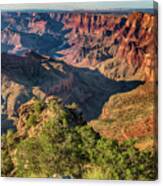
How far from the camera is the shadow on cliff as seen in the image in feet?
12.4

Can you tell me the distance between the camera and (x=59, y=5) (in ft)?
12.5

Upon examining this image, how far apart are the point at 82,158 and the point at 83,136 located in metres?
0.11

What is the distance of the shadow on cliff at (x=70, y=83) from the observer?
378cm

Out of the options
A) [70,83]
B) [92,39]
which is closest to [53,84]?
[70,83]

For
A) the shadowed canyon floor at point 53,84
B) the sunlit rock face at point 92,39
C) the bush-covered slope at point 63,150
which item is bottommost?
the bush-covered slope at point 63,150

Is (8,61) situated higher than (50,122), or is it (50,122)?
(8,61)

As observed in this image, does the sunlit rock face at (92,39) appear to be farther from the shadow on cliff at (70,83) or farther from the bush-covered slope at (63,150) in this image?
the bush-covered slope at (63,150)

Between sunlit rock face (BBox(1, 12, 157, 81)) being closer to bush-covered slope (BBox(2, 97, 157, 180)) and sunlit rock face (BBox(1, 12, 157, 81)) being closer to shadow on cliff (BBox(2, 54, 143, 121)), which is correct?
shadow on cliff (BBox(2, 54, 143, 121))

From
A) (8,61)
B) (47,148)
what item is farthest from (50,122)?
(8,61)

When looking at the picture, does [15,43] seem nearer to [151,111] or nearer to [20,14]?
[20,14]

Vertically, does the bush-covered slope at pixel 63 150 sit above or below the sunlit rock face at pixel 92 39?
below

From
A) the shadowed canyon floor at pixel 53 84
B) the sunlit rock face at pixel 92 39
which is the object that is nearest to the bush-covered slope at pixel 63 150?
the shadowed canyon floor at pixel 53 84

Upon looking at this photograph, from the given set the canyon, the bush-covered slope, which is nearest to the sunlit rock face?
the canyon

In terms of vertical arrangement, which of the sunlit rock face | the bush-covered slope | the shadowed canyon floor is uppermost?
the sunlit rock face
